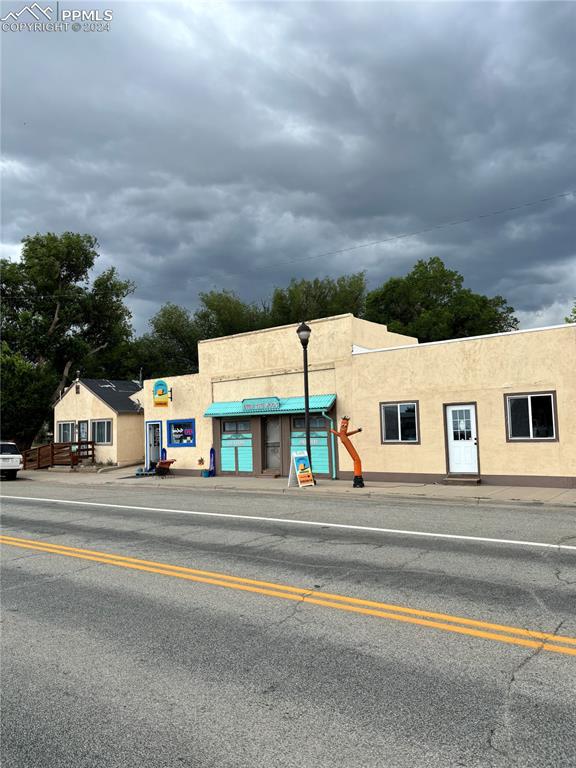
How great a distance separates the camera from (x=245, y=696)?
4.21 m

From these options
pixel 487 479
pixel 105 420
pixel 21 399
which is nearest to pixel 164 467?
pixel 105 420

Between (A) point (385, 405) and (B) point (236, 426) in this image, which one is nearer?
(A) point (385, 405)

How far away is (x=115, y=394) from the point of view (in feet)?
105

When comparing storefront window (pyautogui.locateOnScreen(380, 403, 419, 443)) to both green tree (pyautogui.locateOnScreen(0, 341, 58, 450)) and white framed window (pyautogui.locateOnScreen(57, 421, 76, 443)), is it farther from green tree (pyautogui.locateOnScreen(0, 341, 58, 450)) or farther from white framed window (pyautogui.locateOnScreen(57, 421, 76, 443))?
green tree (pyautogui.locateOnScreen(0, 341, 58, 450))

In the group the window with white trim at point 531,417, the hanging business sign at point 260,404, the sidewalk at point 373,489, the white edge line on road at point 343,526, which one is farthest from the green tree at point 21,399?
A: the window with white trim at point 531,417

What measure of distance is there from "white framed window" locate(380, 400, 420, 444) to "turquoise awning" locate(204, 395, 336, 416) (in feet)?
6.45

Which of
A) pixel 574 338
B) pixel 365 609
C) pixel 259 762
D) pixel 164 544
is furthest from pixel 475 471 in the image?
pixel 259 762

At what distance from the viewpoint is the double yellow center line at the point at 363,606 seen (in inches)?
197

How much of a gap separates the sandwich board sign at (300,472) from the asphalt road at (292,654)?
8.00 meters

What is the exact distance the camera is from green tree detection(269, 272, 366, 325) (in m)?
48.8

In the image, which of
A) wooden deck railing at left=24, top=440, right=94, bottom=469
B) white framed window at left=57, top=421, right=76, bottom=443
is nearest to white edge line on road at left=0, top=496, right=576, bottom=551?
wooden deck railing at left=24, top=440, right=94, bottom=469

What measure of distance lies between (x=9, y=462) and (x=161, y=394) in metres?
8.04

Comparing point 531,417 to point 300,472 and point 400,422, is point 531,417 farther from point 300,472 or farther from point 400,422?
point 300,472

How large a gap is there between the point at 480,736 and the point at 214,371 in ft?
68.4
